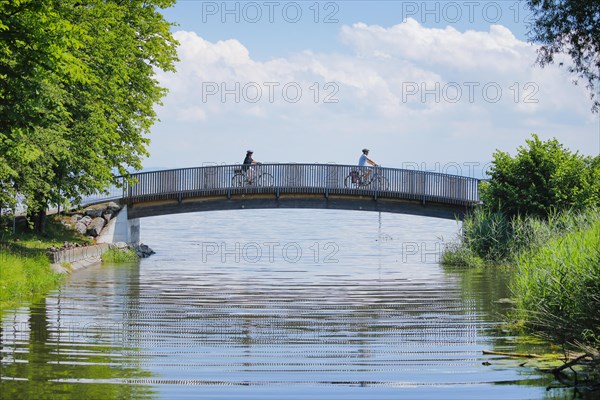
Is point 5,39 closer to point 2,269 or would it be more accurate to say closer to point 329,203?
point 2,269

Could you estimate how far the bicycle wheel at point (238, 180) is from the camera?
133ft

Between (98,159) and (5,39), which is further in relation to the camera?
(98,159)

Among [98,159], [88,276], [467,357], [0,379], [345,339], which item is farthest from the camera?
[98,159]

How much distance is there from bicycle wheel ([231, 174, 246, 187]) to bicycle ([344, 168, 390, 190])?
3995 mm

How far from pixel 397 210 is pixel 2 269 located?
23457mm

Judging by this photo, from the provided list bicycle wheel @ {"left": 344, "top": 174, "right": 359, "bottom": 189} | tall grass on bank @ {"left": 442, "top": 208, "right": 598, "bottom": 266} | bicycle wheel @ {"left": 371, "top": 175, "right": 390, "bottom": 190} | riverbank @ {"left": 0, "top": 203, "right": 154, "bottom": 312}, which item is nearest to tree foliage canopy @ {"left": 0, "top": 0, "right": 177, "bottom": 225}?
riverbank @ {"left": 0, "top": 203, "right": 154, "bottom": 312}

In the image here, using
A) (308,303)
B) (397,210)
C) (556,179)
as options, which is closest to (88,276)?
(308,303)

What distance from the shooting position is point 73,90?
2828 centimetres

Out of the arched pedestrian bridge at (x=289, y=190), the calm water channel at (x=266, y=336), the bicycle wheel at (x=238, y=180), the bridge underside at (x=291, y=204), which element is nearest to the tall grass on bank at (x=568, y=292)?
the calm water channel at (x=266, y=336)

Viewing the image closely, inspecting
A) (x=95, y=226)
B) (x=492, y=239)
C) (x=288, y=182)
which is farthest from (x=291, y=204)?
(x=492, y=239)

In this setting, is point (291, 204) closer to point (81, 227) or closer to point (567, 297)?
point (81, 227)

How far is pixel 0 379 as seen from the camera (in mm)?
10547

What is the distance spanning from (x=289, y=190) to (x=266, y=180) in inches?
38.9

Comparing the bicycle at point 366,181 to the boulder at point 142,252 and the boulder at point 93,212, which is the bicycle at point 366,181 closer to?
the boulder at point 142,252
